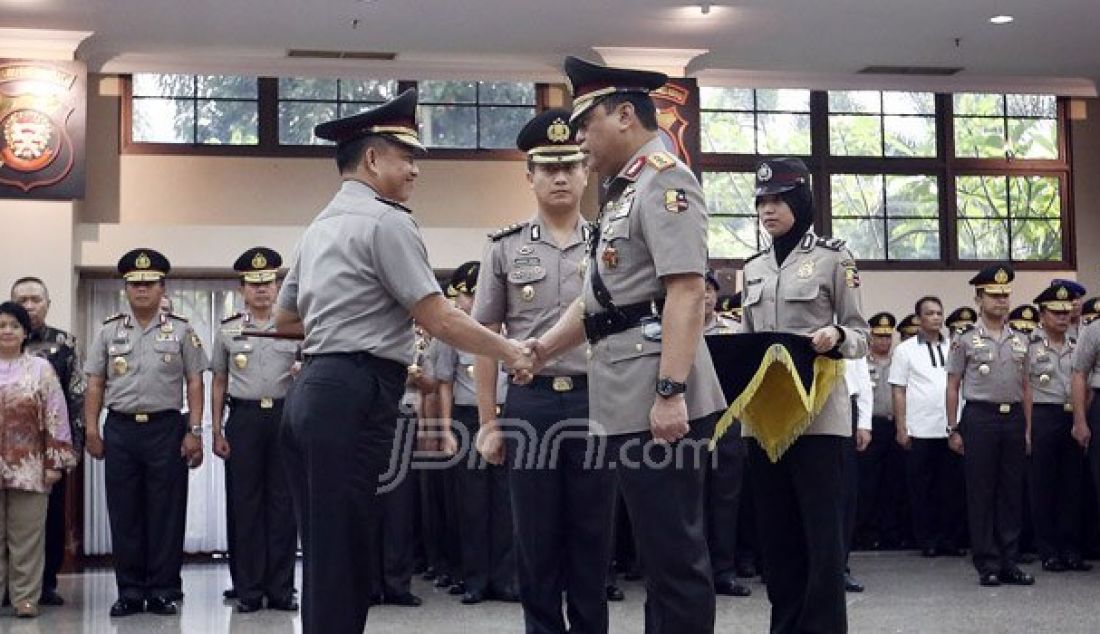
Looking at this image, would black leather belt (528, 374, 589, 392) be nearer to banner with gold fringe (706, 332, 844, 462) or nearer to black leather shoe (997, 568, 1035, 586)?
banner with gold fringe (706, 332, 844, 462)

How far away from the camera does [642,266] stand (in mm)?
3365

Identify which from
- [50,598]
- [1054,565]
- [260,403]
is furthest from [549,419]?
[1054,565]

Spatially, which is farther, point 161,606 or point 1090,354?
point 1090,354

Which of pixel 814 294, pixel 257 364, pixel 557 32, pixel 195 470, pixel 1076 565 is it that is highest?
pixel 557 32

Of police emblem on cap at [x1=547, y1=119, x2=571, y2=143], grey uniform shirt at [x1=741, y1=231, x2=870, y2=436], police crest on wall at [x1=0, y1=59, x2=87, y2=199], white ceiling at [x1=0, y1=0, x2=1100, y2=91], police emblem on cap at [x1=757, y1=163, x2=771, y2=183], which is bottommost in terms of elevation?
grey uniform shirt at [x1=741, y1=231, x2=870, y2=436]

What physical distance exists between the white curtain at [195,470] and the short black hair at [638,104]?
640 centimetres

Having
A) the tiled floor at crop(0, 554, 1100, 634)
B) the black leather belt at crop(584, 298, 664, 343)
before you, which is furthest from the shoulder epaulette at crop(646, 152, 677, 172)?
the tiled floor at crop(0, 554, 1100, 634)

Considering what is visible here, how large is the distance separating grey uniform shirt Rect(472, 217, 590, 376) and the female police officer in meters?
0.64

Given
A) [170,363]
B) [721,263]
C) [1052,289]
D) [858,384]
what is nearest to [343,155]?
[170,363]

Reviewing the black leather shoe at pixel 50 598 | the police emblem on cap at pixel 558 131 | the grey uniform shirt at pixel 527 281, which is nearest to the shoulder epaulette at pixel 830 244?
the grey uniform shirt at pixel 527 281

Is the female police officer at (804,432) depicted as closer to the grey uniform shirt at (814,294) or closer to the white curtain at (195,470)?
the grey uniform shirt at (814,294)

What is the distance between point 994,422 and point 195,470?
17.8ft

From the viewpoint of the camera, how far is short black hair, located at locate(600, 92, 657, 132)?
3453mm

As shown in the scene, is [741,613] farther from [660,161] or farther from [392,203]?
[660,161]
